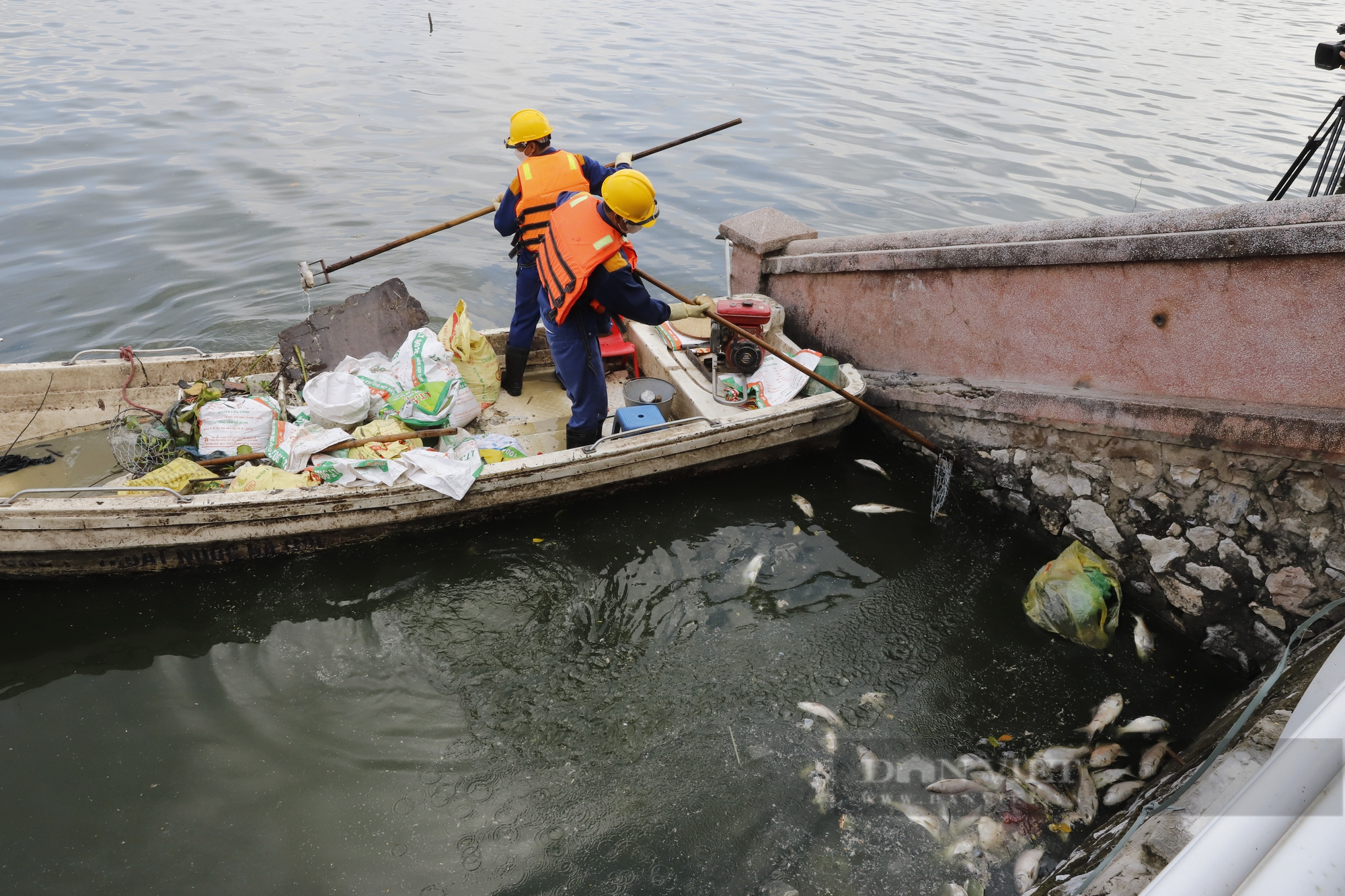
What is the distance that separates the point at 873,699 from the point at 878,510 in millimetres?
1779

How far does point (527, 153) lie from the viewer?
6.03m

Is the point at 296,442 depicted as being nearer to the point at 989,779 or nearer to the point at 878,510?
the point at 878,510

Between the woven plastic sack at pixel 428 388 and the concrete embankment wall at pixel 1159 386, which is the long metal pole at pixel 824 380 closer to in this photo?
the concrete embankment wall at pixel 1159 386

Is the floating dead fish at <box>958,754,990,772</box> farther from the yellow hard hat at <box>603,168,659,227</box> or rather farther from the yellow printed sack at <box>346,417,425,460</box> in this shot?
the yellow printed sack at <box>346,417,425,460</box>

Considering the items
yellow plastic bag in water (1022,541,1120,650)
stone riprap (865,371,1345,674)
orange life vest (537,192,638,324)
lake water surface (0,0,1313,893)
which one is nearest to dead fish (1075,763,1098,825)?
lake water surface (0,0,1313,893)

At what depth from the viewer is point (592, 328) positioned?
5414mm

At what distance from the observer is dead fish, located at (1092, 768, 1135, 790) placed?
151 inches

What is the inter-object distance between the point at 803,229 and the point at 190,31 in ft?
77.6

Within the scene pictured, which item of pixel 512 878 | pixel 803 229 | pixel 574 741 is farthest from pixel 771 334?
pixel 512 878

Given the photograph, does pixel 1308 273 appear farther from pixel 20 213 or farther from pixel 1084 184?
pixel 20 213

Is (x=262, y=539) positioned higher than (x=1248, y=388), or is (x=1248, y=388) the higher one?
(x=1248, y=388)

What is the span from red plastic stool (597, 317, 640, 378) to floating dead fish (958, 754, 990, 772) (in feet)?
13.8

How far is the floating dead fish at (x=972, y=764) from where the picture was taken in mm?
3924

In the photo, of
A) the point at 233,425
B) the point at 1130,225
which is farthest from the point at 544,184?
the point at 1130,225
